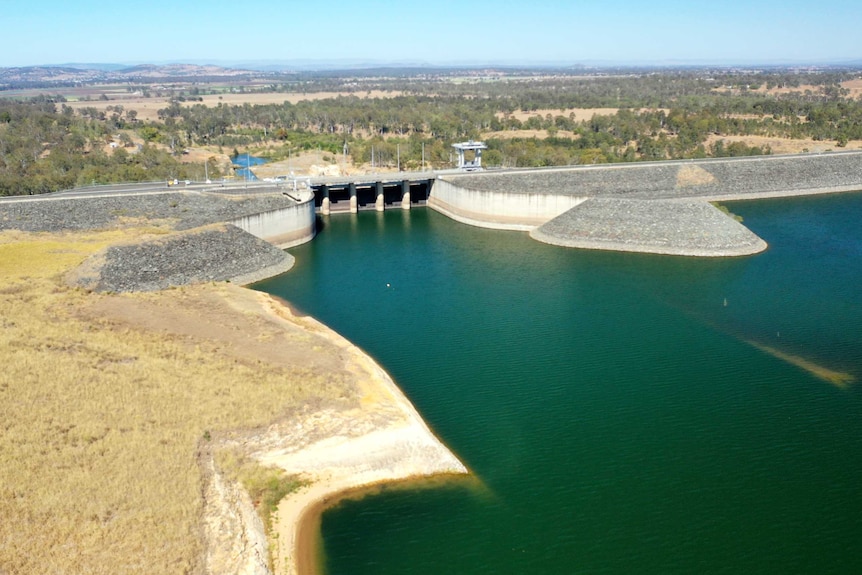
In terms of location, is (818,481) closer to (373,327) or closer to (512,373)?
(512,373)

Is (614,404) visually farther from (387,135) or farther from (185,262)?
(387,135)

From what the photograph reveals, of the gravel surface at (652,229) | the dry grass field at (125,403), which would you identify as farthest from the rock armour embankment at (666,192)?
the dry grass field at (125,403)

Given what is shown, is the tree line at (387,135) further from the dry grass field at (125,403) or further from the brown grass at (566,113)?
the dry grass field at (125,403)

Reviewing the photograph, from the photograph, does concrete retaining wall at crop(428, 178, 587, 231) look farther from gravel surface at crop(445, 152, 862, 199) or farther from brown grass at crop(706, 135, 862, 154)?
brown grass at crop(706, 135, 862, 154)

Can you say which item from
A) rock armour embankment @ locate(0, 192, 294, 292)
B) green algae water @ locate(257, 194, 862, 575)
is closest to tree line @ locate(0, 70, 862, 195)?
rock armour embankment @ locate(0, 192, 294, 292)

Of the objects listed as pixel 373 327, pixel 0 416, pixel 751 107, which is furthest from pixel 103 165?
pixel 751 107

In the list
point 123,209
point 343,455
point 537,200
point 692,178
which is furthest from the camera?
point 692,178

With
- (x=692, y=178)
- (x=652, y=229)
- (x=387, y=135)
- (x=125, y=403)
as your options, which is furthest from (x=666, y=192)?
(x=387, y=135)
